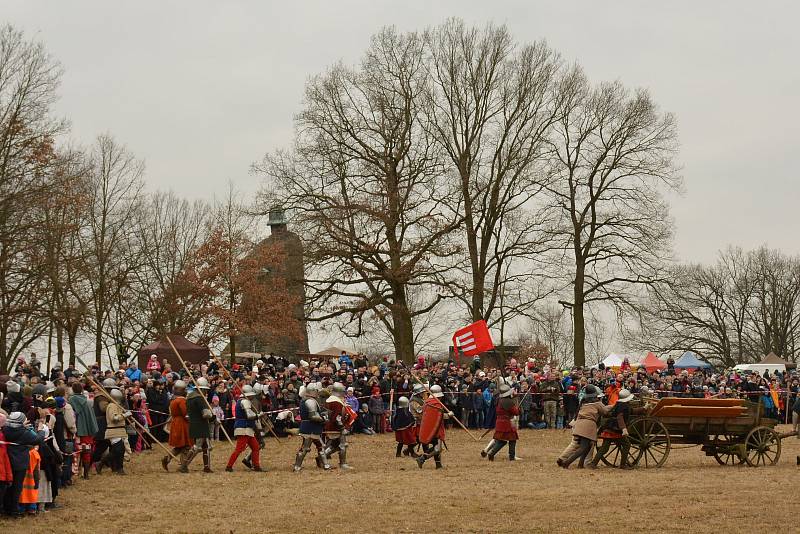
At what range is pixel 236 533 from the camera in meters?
13.6

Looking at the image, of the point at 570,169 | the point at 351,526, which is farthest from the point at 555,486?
the point at 570,169

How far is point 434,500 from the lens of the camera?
53.5 ft

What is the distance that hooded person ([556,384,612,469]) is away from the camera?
68.0 ft

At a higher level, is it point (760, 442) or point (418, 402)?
point (418, 402)

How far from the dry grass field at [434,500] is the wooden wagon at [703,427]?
0.53 metres

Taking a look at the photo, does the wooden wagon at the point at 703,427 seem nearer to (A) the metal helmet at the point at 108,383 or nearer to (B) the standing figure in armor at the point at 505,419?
(B) the standing figure in armor at the point at 505,419

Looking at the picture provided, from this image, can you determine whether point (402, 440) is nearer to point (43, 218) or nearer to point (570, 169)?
point (43, 218)

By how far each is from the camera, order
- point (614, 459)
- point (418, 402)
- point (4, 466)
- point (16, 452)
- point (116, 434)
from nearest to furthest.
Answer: point (4, 466) → point (16, 452) → point (116, 434) → point (614, 459) → point (418, 402)

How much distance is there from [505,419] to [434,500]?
632 centimetres

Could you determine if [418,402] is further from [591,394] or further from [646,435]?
[646,435]

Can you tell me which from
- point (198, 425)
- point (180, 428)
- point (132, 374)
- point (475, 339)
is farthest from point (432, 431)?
point (475, 339)

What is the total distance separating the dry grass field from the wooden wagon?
0.53m

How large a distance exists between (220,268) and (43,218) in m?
11.6

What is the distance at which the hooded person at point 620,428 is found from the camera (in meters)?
20.6
